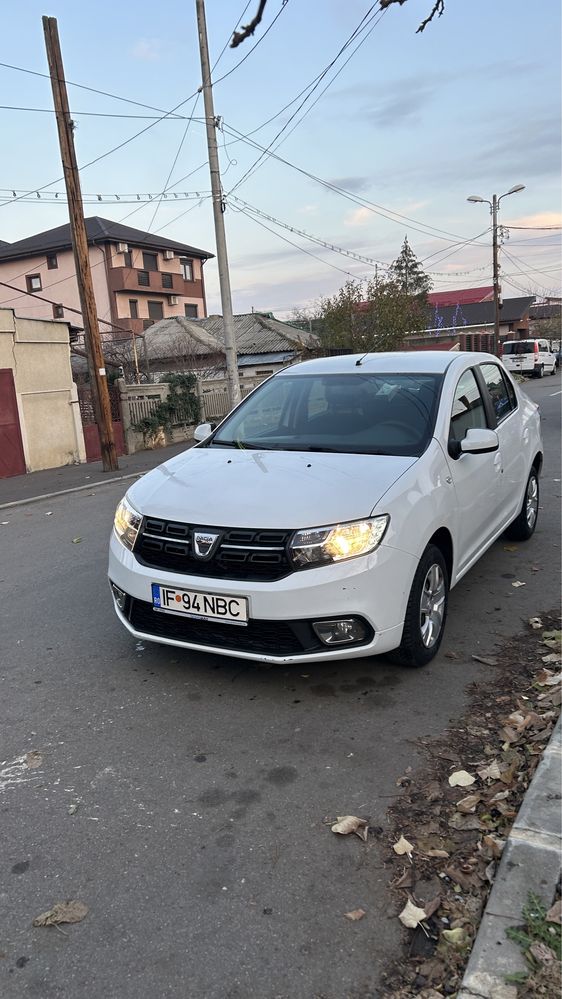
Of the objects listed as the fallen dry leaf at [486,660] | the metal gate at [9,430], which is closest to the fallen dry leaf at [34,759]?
the fallen dry leaf at [486,660]

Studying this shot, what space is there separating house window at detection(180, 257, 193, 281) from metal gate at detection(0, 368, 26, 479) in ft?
132

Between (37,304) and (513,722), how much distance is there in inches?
1991

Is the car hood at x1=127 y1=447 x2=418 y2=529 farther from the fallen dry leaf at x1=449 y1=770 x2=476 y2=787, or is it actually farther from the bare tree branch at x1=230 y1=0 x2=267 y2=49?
the bare tree branch at x1=230 y1=0 x2=267 y2=49

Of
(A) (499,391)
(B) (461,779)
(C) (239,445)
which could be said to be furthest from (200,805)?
(A) (499,391)

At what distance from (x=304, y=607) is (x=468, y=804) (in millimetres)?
1078

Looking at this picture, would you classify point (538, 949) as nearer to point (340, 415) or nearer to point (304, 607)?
point (304, 607)

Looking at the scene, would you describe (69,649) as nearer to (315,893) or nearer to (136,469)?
(315,893)

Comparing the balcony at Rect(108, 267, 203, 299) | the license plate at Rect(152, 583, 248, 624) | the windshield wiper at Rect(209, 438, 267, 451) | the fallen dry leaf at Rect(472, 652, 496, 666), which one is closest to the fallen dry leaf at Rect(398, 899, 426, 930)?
the license plate at Rect(152, 583, 248, 624)

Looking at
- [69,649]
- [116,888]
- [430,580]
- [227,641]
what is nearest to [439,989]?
[116,888]

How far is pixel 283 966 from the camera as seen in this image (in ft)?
6.82

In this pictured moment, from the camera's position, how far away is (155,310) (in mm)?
50594

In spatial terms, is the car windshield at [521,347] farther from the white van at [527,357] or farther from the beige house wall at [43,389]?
the beige house wall at [43,389]

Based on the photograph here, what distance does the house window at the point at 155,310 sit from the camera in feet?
164

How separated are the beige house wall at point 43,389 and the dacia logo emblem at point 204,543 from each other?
1314 centimetres
